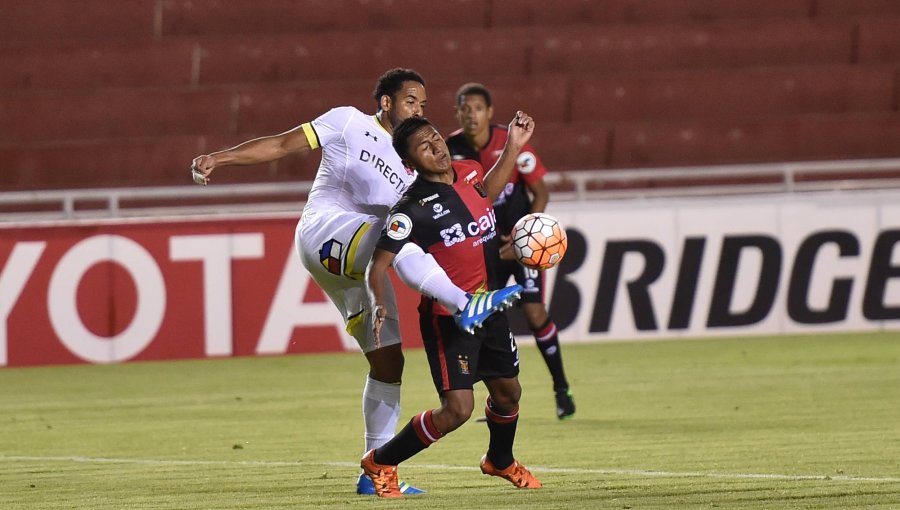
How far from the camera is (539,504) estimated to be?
19.5 ft

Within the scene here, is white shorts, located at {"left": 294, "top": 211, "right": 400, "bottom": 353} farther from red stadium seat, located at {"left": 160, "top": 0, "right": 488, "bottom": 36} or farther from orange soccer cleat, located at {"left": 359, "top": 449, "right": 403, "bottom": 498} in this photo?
red stadium seat, located at {"left": 160, "top": 0, "right": 488, "bottom": 36}

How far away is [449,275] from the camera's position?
6.19m

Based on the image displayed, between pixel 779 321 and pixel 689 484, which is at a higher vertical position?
pixel 689 484

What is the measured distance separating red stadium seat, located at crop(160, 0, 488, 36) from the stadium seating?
21mm

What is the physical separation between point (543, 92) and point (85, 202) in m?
5.57

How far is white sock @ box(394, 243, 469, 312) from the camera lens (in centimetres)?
602

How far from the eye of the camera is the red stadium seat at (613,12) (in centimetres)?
1998

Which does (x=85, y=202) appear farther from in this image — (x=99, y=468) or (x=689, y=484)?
(x=689, y=484)

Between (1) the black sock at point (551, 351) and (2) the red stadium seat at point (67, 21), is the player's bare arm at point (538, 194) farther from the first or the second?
(2) the red stadium seat at point (67, 21)

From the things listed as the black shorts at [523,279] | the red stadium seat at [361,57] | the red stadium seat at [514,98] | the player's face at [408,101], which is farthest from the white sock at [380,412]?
the red stadium seat at [361,57]

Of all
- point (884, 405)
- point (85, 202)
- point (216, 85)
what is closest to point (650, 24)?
point (216, 85)

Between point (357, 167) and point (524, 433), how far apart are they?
8.04ft

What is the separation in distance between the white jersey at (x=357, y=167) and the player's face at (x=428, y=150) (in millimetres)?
737

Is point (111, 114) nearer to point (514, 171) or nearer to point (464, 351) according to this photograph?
point (514, 171)
